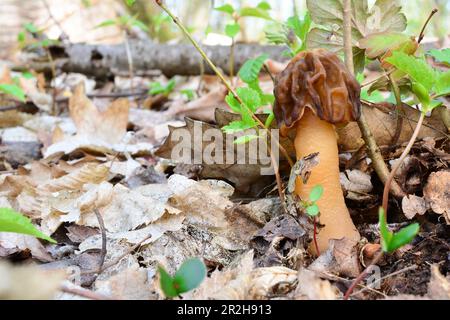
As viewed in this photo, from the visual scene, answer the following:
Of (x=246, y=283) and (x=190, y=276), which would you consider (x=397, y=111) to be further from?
(x=190, y=276)

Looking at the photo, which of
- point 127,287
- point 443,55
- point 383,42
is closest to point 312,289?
point 127,287

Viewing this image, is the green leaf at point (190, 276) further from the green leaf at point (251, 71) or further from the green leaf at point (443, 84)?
the green leaf at point (251, 71)

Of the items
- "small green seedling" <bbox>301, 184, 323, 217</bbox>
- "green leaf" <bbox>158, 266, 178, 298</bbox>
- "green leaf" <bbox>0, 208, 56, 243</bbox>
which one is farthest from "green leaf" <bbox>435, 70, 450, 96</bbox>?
"green leaf" <bbox>0, 208, 56, 243</bbox>

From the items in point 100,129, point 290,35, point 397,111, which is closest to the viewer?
point 397,111

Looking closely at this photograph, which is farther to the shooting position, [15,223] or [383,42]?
[383,42]

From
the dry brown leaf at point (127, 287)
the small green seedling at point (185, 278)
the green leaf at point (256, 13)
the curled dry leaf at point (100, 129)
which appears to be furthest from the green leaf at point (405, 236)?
the curled dry leaf at point (100, 129)

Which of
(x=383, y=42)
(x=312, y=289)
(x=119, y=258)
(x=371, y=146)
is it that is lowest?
(x=119, y=258)

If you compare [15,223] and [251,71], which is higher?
[251,71]

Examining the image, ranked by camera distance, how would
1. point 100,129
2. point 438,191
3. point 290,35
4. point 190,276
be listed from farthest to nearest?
point 100,129
point 290,35
point 438,191
point 190,276
